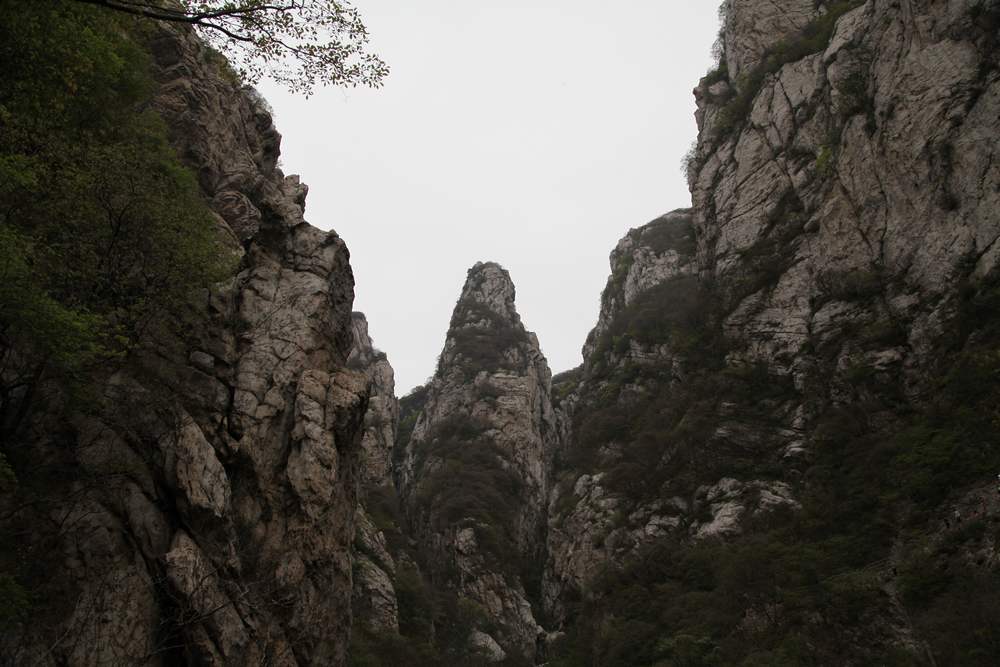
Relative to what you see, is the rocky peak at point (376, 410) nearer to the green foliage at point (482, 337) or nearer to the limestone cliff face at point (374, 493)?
the limestone cliff face at point (374, 493)

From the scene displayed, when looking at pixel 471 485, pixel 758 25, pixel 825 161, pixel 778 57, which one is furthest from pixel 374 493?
pixel 758 25

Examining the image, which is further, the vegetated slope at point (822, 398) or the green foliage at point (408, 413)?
the green foliage at point (408, 413)

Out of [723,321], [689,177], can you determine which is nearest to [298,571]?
[723,321]

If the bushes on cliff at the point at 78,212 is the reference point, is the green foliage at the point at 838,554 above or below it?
below

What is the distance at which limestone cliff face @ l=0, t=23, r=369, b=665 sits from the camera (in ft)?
40.4

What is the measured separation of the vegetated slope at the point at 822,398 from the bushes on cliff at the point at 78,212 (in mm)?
21728

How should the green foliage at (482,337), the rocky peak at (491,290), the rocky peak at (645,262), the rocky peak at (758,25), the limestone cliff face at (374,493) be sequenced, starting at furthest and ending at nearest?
the rocky peak at (491,290)
the green foliage at (482,337)
the rocky peak at (645,262)
the rocky peak at (758,25)
the limestone cliff face at (374,493)

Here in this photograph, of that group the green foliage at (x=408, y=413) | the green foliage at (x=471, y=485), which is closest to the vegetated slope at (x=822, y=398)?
the green foliage at (x=471, y=485)

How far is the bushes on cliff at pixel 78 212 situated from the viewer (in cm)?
1074

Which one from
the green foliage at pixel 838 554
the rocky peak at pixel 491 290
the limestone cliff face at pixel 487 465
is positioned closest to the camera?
the green foliage at pixel 838 554

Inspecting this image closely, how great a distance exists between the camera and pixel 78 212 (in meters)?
13.8

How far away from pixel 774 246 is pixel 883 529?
19439 mm

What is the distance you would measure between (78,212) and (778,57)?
4427 cm

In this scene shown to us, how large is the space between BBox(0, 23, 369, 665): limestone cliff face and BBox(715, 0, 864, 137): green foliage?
111 ft
